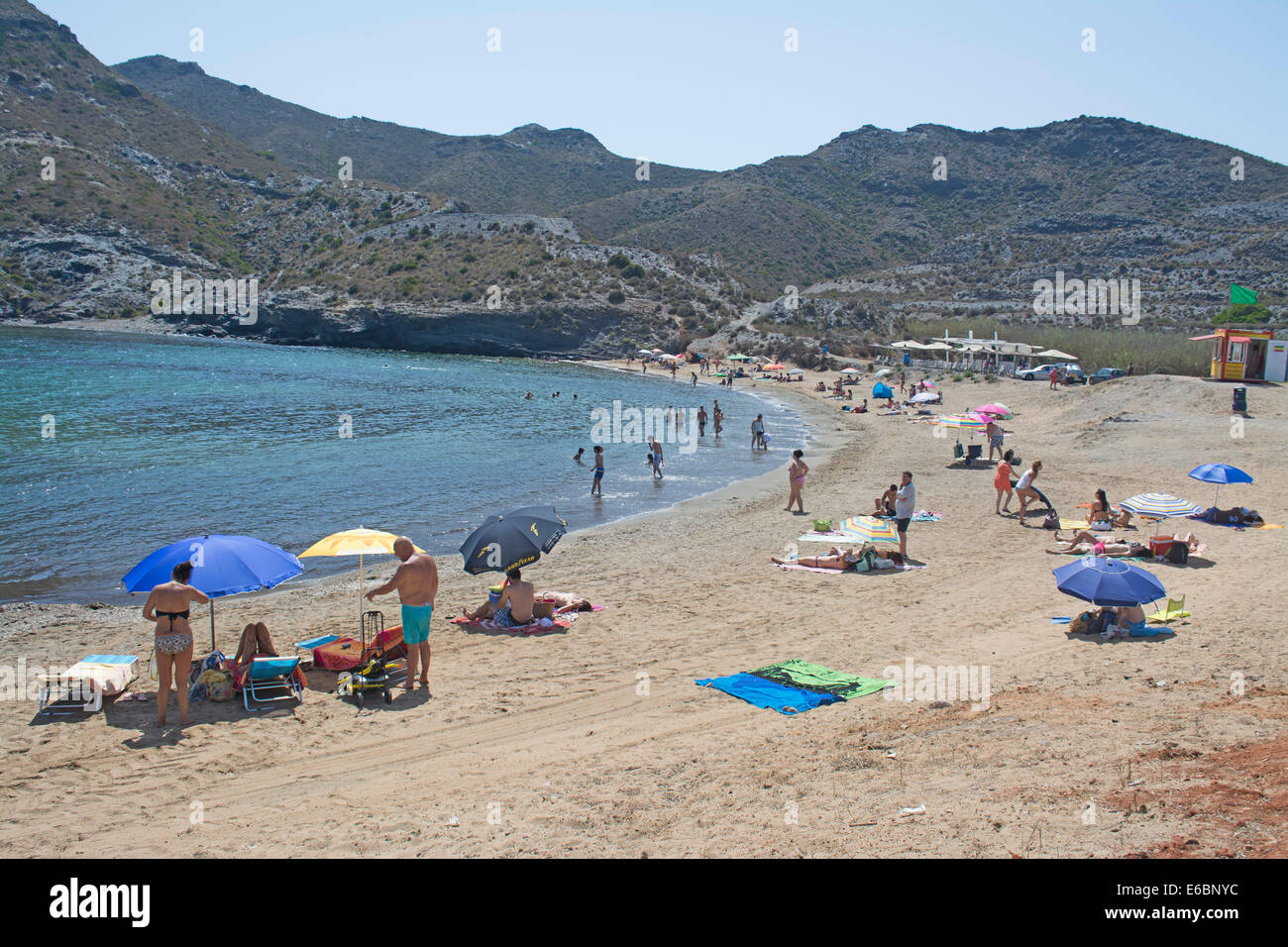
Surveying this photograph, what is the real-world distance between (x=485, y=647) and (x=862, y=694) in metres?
4.48

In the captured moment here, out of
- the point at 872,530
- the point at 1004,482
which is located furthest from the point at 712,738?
the point at 1004,482

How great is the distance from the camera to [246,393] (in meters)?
45.1

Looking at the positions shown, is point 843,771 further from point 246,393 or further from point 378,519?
point 246,393

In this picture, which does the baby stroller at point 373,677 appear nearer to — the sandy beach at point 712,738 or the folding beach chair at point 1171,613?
the sandy beach at point 712,738

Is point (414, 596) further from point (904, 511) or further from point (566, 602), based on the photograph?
point (904, 511)

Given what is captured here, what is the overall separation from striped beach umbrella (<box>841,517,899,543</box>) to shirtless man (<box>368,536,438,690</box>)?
8035 millimetres

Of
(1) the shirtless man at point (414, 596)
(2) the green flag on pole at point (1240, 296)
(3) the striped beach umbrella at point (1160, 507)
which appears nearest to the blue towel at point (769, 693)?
(1) the shirtless man at point (414, 596)

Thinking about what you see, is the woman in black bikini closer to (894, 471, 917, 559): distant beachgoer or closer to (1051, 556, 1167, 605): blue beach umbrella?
(1051, 556, 1167, 605): blue beach umbrella

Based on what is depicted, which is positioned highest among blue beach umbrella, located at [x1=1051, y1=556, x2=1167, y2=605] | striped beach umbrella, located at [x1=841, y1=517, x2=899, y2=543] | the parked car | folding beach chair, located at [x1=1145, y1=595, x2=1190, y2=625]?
the parked car

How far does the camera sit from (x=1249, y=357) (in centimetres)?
3122

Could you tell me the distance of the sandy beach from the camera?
528 centimetres

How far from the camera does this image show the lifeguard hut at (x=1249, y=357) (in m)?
30.9

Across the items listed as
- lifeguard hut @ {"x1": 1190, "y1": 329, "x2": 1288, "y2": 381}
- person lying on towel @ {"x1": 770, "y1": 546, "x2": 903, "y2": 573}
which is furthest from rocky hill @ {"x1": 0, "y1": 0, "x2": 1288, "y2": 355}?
person lying on towel @ {"x1": 770, "y1": 546, "x2": 903, "y2": 573}
